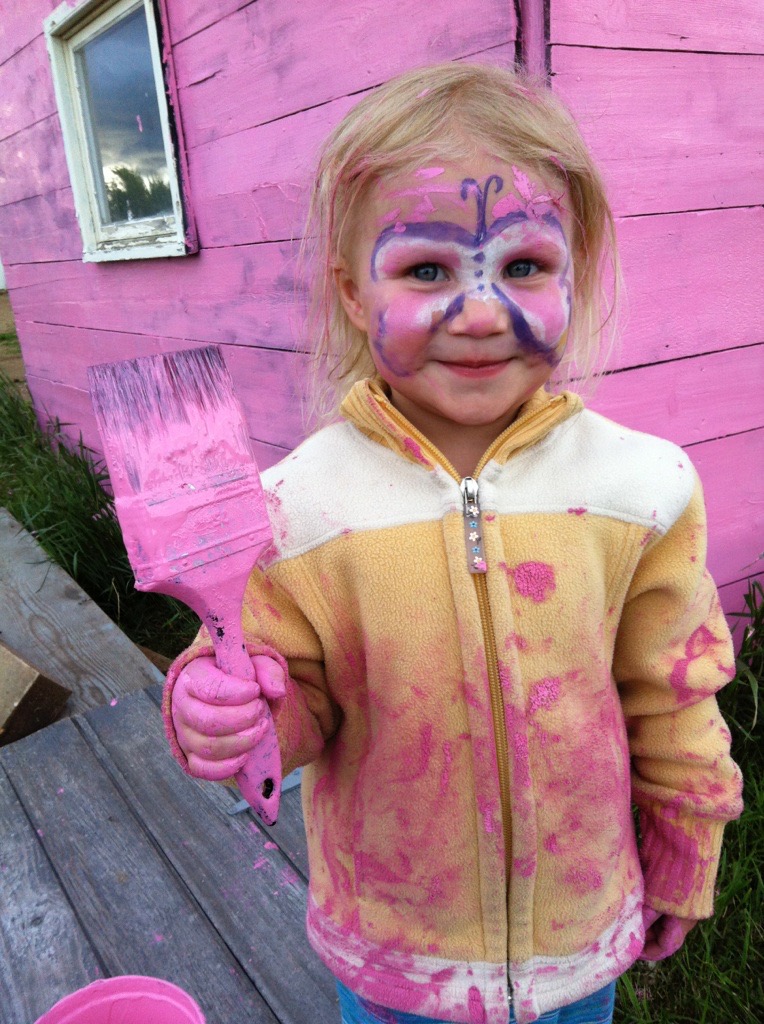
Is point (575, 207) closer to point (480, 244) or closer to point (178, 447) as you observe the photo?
point (480, 244)

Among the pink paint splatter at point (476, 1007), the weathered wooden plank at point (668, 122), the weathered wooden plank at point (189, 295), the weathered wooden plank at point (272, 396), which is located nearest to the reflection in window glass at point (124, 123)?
the weathered wooden plank at point (189, 295)

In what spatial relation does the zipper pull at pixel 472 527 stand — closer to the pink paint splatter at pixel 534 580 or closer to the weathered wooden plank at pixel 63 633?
the pink paint splatter at pixel 534 580

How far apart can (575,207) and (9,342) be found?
713cm

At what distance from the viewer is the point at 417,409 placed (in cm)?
101

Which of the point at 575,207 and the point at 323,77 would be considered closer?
the point at 575,207

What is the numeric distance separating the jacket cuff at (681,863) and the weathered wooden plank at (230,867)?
2.34 feet

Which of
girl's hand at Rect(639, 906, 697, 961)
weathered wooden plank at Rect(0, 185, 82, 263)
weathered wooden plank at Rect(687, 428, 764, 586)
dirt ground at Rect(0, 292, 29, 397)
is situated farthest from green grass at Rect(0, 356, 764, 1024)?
dirt ground at Rect(0, 292, 29, 397)

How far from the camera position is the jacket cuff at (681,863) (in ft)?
3.56

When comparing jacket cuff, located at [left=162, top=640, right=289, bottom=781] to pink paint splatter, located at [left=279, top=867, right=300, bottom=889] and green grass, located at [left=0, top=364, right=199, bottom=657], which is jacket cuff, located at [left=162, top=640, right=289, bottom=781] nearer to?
pink paint splatter, located at [left=279, top=867, right=300, bottom=889]

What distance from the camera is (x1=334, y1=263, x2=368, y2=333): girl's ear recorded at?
103cm

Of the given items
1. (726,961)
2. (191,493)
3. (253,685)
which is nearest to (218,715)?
(253,685)

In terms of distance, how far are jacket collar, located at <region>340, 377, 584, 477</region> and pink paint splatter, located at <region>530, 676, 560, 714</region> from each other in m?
0.27

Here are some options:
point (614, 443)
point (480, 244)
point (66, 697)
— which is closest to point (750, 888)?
point (614, 443)

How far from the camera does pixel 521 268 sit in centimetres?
94
